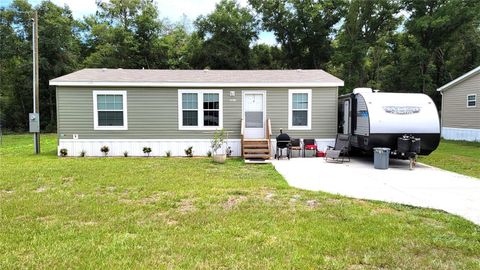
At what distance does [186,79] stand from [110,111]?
3.05m

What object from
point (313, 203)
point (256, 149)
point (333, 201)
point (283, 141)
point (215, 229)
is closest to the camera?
point (215, 229)

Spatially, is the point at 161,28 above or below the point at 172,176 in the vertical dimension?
above

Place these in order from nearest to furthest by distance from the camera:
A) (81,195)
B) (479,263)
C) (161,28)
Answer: (479,263)
(81,195)
(161,28)

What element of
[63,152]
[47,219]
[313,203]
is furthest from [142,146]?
[313,203]

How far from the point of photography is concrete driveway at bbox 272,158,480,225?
6.00m

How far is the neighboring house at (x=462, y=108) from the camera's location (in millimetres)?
17484

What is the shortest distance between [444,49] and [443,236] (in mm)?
30012

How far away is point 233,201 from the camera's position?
5.84 metres

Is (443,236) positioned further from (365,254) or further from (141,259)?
(141,259)

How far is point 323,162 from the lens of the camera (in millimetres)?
11242

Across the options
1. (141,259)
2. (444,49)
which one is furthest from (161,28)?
(141,259)

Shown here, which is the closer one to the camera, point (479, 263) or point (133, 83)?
point (479, 263)

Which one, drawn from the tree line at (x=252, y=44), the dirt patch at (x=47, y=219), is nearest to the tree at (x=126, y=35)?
the tree line at (x=252, y=44)

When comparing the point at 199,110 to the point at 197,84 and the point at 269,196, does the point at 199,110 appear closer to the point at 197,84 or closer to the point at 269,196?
the point at 197,84
